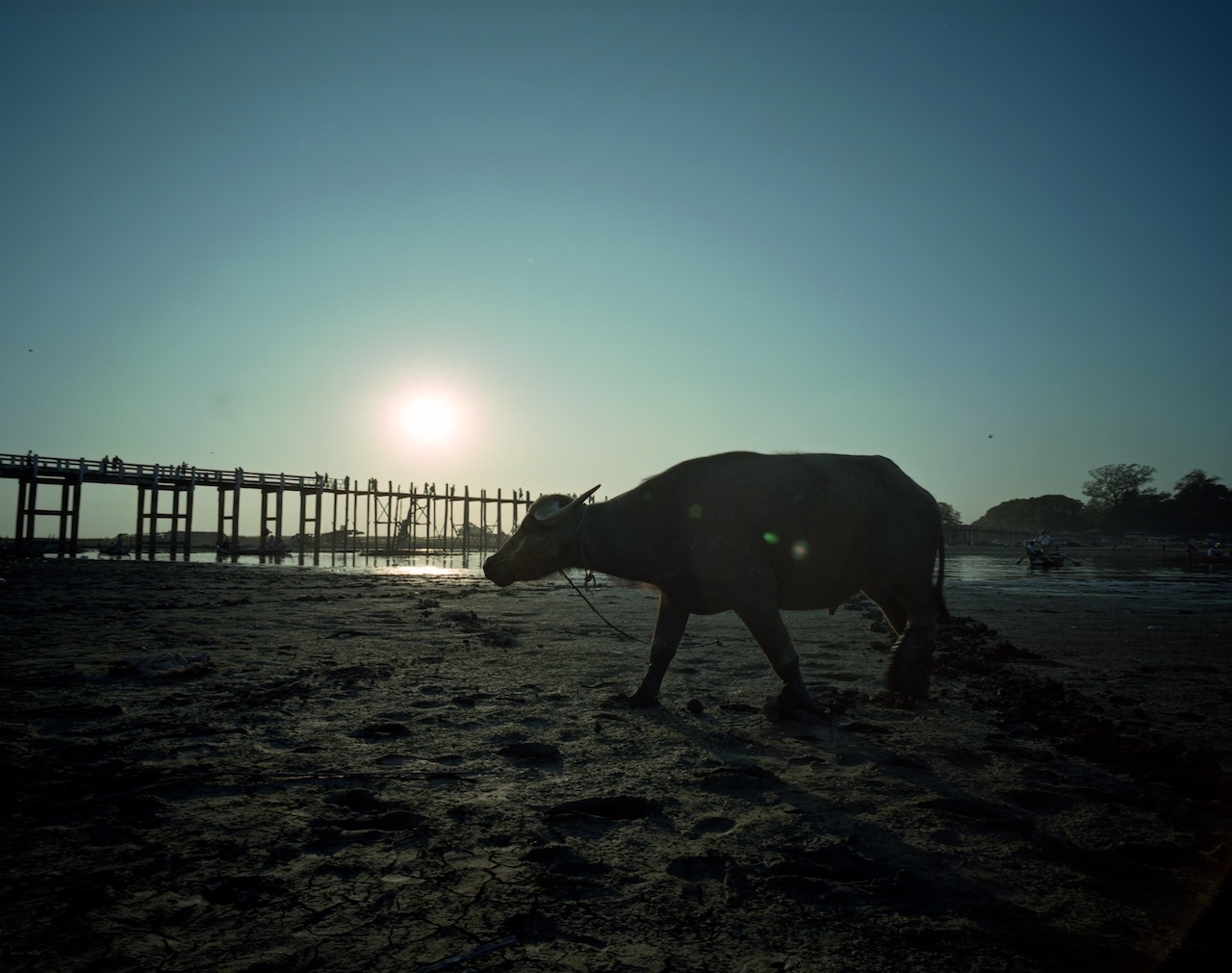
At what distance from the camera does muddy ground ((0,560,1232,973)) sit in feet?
6.17

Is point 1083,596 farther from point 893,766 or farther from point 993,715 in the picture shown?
point 893,766

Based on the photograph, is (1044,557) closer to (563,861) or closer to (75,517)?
(563,861)

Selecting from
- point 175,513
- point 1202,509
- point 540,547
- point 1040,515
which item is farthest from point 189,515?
point 1040,515

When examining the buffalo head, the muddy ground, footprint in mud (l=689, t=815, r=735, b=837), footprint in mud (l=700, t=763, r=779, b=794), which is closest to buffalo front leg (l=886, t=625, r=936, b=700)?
the muddy ground

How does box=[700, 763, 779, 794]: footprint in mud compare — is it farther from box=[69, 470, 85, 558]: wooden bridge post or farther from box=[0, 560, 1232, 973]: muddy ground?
box=[69, 470, 85, 558]: wooden bridge post

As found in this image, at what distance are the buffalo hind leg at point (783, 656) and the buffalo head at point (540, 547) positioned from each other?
63.9 inches

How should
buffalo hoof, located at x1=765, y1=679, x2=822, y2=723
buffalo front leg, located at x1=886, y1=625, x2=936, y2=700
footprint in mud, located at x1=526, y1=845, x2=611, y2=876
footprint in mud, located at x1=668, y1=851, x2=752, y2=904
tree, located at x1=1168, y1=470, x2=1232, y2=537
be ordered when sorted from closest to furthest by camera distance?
footprint in mud, located at x1=668, y1=851, x2=752, y2=904 < footprint in mud, located at x1=526, y1=845, x2=611, y2=876 < buffalo hoof, located at x1=765, y1=679, x2=822, y2=723 < buffalo front leg, located at x1=886, y1=625, x2=936, y2=700 < tree, located at x1=1168, y1=470, x2=1232, y2=537

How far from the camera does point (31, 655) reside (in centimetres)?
589

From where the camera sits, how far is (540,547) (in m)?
5.68

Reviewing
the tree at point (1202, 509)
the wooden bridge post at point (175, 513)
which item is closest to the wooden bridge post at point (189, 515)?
the wooden bridge post at point (175, 513)

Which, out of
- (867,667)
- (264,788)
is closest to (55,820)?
(264,788)

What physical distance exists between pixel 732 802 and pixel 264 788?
2.13 metres

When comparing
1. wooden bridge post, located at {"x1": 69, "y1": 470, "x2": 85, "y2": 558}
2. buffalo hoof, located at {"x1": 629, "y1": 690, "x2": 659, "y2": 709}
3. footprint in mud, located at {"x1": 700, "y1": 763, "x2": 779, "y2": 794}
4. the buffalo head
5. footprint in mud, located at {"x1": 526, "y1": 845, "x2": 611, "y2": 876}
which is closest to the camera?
footprint in mud, located at {"x1": 526, "y1": 845, "x2": 611, "y2": 876}

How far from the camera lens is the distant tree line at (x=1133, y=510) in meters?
79.5
